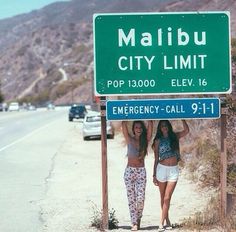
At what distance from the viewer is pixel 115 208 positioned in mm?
10930

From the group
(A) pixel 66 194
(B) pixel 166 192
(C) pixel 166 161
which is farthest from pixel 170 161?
(A) pixel 66 194

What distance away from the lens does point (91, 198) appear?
1221 cm

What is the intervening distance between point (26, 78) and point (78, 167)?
177 meters

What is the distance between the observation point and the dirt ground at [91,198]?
963 centimetres

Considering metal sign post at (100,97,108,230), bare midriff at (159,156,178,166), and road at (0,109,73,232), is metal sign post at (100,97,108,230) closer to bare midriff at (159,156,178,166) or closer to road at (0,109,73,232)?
bare midriff at (159,156,178,166)

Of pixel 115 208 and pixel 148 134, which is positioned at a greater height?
pixel 148 134

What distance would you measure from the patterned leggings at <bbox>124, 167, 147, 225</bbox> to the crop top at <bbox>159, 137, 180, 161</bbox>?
32 centimetres

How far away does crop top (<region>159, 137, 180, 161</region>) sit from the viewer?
326 inches

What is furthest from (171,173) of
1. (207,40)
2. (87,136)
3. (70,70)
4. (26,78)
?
(26,78)

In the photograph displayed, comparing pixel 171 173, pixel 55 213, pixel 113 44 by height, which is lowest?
pixel 55 213

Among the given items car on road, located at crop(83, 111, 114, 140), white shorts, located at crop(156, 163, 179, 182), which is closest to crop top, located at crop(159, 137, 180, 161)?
white shorts, located at crop(156, 163, 179, 182)

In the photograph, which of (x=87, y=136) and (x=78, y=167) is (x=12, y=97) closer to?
(x=87, y=136)

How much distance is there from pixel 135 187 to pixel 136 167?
11.1 inches

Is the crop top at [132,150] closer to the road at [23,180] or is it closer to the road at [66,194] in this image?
the road at [66,194]
